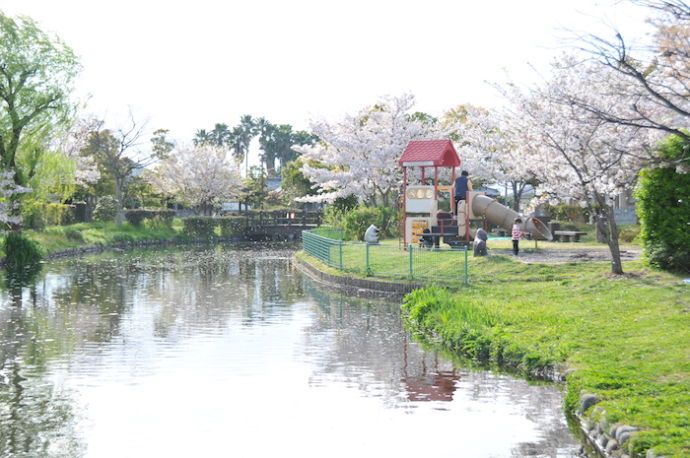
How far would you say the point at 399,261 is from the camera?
26922mm

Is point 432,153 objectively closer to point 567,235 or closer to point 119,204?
point 567,235

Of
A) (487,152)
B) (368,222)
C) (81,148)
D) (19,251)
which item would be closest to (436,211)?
(368,222)

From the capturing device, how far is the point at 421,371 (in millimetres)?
13828

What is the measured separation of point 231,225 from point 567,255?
132 feet

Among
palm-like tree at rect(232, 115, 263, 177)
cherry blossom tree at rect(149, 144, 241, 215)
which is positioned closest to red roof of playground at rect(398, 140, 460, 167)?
cherry blossom tree at rect(149, 144, 241, 215)

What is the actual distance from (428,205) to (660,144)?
40.8 feet

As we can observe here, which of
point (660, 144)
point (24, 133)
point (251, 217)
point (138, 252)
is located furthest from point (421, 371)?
point (251, 217)

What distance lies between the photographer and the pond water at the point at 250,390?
32.6 feet

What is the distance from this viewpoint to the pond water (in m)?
9.92

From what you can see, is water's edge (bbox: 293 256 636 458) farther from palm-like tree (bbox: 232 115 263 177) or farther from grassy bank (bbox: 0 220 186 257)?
palm-like tree (bbox: 232 115 263 177)

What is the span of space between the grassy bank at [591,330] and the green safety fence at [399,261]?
0.81 m

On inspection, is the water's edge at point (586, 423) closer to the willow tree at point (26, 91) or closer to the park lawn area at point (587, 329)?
the park lawn area at point (587, 329)

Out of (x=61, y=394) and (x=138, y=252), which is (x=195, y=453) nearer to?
(x=61, y=394)

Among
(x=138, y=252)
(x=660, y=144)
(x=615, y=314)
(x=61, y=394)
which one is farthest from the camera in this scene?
(x=138, y=252)
